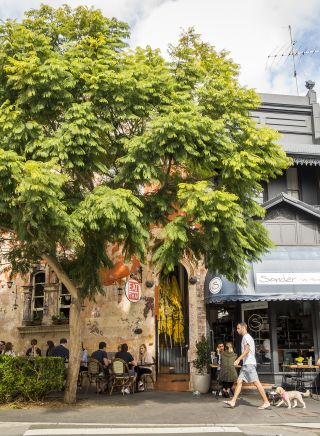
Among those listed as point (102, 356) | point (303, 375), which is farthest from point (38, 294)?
point (303, 375)

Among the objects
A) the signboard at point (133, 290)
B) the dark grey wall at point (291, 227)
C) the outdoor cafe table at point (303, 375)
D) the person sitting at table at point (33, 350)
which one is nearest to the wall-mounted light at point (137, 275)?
the signboard at point (133, 290)

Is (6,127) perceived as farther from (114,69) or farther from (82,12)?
(82,12)

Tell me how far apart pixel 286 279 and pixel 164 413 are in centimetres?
558

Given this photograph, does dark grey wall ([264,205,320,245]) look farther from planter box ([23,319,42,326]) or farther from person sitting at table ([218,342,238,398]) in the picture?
planter box ([23,319,42,326])

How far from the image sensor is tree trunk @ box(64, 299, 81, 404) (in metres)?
11.9

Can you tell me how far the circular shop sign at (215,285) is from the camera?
14.6 m

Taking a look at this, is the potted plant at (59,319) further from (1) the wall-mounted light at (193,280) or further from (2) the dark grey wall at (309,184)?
(2) the dark grey wall at (309,184)

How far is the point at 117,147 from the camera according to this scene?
11516 mm

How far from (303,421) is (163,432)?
298cm

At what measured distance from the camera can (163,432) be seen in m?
8.62

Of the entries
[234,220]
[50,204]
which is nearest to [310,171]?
[234,220]

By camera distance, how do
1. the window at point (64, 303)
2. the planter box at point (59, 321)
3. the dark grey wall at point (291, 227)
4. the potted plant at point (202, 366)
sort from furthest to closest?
the window at point (64, 303) → the planter box at point (59, 321) → the dark grey wall at point (291, 227) → the potted plant at point (202, 366)

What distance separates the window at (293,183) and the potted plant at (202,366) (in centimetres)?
622

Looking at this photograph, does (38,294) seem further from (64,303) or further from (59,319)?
(59,319)
